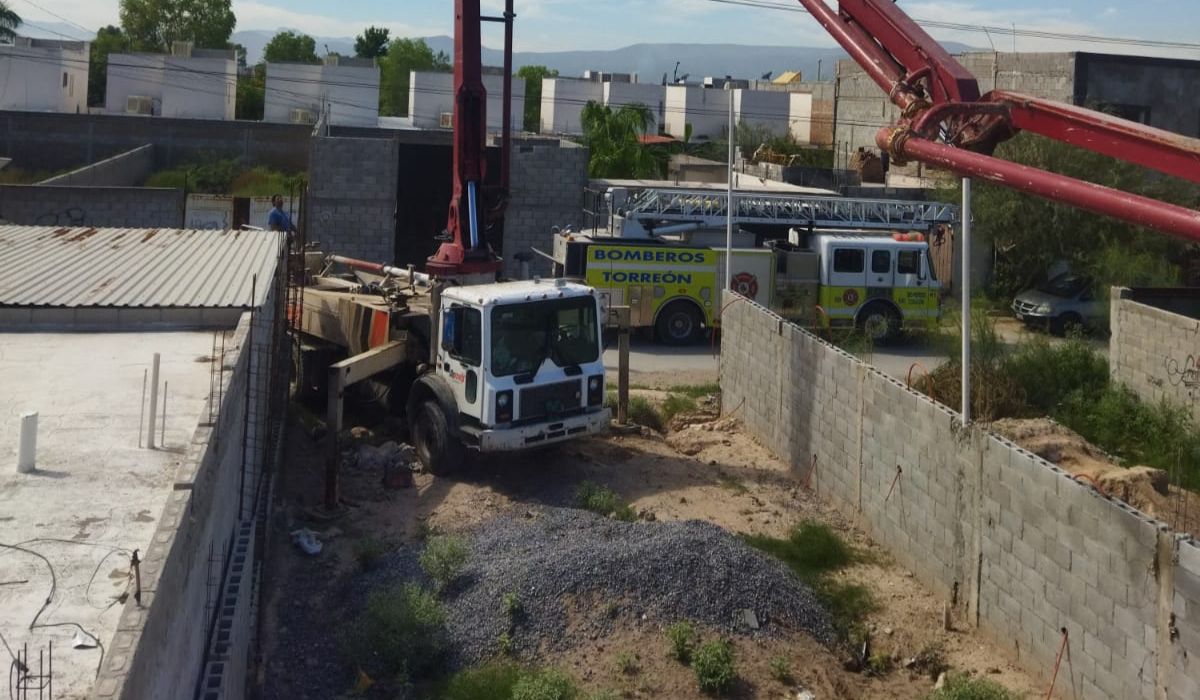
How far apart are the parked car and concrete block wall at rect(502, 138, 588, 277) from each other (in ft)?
35.2

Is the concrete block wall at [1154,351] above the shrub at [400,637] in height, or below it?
above

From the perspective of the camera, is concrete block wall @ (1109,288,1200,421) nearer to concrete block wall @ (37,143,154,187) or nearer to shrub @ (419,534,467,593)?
shrub @ (419,534,467,593)

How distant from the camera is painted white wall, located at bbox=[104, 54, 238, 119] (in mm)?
53219

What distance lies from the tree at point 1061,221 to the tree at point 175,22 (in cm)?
7096

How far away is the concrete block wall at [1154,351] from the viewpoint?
17297mm

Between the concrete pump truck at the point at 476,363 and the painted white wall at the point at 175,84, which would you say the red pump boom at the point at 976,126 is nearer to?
the concrete pump truck at the point at 476,363

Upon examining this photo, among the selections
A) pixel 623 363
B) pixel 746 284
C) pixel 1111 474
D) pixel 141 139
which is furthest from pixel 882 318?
pixel 141 139

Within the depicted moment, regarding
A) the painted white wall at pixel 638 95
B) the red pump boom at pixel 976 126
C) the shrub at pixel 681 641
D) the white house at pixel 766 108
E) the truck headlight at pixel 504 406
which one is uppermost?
the painted white wall at pixel 638 95

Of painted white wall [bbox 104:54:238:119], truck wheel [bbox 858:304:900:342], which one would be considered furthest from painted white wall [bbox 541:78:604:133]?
truck wheel [bbox 858:304:900:342]

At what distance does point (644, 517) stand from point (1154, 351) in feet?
29.2

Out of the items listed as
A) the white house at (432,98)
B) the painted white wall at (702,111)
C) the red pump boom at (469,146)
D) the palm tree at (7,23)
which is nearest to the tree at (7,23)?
the palm tree at (7,23)

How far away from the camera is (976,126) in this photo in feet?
36.7

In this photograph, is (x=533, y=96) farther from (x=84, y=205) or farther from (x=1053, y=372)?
(x=1053, y=372)

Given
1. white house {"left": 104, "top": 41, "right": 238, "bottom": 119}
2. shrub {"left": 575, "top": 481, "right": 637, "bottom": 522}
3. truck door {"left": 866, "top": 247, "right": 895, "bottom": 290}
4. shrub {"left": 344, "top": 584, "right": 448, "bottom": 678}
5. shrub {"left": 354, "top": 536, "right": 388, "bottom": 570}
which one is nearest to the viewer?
shrub {"left": 344, "top": 584, "right": 448, "bottom": 678}
